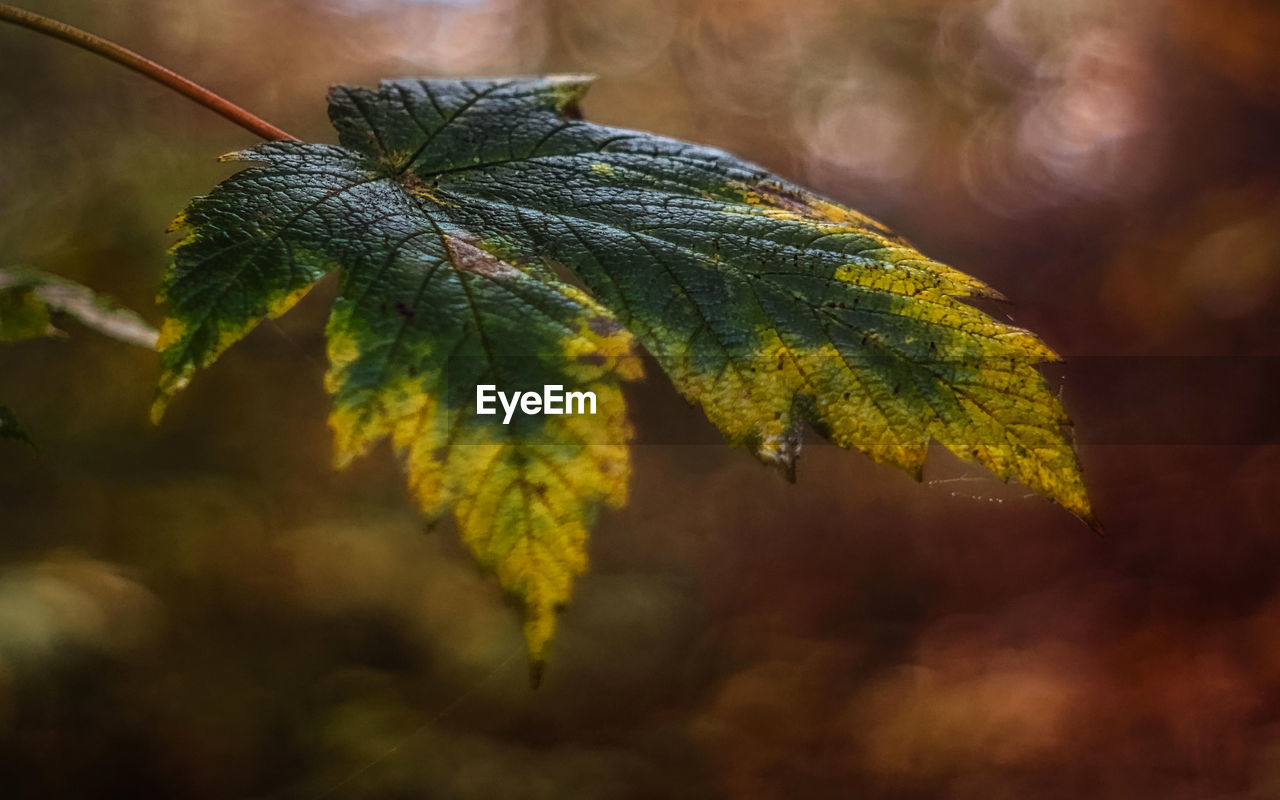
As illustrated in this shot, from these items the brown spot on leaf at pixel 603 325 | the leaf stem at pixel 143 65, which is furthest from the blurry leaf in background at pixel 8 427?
the brown spot on leaf at pixel 603 325

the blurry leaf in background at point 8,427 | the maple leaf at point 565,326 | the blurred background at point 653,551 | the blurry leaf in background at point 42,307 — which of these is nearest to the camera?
the maple leaf at point 565,326

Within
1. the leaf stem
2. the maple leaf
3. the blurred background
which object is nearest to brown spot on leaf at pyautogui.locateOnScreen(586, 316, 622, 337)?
the maple leaf

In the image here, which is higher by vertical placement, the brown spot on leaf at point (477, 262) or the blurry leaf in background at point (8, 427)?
the brown spot on leaf at point (477, 262)

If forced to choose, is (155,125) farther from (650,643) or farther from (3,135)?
(650,643)

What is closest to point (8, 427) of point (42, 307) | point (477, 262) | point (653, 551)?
point (42, 307)

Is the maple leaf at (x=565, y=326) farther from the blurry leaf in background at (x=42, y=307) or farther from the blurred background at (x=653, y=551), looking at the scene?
the blurred background at (x=653, y=551)

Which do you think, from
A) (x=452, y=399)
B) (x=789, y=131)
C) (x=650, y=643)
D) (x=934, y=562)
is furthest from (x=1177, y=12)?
(x=452, y=399)

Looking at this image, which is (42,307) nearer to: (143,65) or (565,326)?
(143,65)

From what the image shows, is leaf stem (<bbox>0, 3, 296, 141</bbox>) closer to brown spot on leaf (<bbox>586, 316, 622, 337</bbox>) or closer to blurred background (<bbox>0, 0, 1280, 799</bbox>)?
brown spot on leaf (<bbox>586, 316, 622, 337</bbox>)
